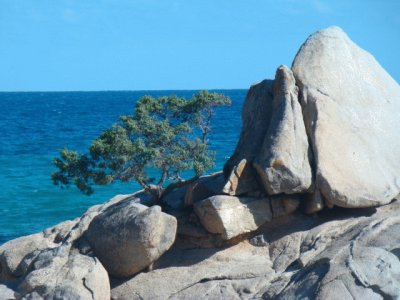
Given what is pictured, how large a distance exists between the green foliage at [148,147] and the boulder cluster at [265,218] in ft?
3.22

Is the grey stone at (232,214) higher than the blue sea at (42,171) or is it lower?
higher

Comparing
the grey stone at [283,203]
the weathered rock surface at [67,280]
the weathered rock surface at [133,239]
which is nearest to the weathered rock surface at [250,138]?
the grey stone at [283,203]

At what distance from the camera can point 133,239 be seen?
48.0ft

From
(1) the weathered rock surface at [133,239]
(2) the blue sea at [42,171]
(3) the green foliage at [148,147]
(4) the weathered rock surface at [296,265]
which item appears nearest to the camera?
(4) the weathered rock surface at [296,265]

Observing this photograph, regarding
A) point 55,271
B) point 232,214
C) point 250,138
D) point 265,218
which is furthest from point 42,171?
point 232,214

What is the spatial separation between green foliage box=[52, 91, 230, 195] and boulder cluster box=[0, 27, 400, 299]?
0.98 m

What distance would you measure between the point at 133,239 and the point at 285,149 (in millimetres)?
3307

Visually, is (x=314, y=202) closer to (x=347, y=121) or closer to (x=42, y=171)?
(x=347, y=121)

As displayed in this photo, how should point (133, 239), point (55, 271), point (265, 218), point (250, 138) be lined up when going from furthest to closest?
point (250, 138)
point (265, 218)
point (133, 239)
point (55, 271)

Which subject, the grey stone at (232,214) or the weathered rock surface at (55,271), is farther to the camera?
the grey stone at (232,214)

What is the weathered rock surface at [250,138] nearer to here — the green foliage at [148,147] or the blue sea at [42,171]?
the green foliage at [148,147]

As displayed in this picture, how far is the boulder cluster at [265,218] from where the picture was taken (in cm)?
1401

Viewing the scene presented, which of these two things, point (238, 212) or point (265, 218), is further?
point (265, 218)

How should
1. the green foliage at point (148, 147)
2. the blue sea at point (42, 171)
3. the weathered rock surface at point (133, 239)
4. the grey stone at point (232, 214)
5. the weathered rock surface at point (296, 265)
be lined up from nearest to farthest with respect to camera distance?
the weathered rock surface at point (296, 265), the weathered rock surface at point (133, 239), the grey stone at point (232, 214), the green foliage at point (148, 147), the blue sea at point (42, 171)
